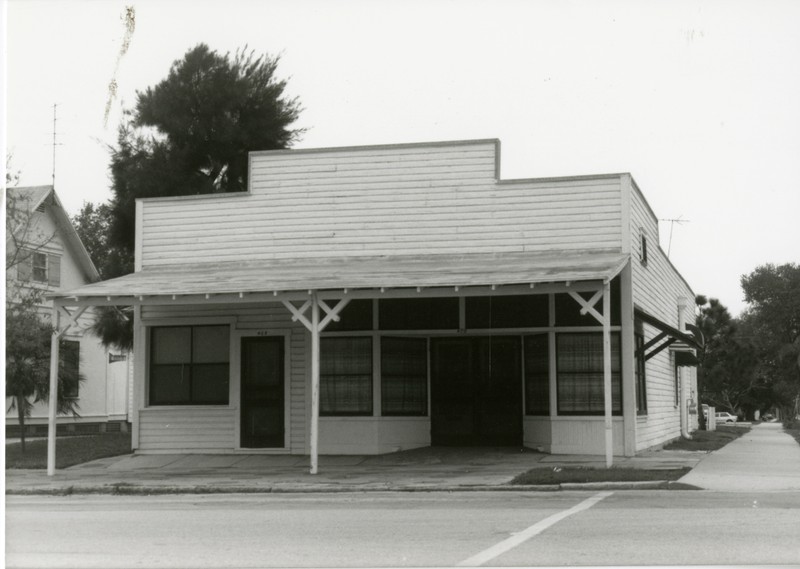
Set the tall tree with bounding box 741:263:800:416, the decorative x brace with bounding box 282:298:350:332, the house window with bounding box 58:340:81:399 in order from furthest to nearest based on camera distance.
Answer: the tall tree with bounding box 741:263:800:416
the house window with bounding box 58:340:81:399
the decorative x brace with bounding box 282:298:350:332

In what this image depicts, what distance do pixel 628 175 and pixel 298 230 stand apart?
640 centimetres

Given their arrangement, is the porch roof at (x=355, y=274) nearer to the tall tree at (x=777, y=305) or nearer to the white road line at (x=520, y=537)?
the white road line at (x=520, y=537)

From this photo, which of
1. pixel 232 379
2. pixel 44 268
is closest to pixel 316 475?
pixel 232 379

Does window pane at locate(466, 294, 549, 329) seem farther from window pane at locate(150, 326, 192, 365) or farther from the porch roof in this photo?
window pane at locate(150, 326, 192, 365)

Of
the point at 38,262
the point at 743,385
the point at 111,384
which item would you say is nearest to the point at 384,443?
the point at 38,262

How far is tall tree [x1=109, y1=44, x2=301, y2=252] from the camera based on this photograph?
3256cm

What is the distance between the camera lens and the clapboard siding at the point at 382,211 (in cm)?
2019

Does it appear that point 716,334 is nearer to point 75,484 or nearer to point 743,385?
point 743,385

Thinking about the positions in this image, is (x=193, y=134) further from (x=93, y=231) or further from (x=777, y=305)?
(x=93, y=231)

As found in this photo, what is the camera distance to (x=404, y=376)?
20.8 meters

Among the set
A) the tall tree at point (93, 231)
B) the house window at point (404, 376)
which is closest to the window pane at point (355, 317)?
the house window at point (404, 376)

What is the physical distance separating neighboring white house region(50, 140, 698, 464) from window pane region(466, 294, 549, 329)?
0.04m

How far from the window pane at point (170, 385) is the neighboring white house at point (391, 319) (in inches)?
1.3

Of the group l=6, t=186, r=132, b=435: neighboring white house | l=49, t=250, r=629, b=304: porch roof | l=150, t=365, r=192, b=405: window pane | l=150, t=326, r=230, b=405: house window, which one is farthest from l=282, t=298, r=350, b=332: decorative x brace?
l=6, t=186, r=132, b=435: neighboring white house
